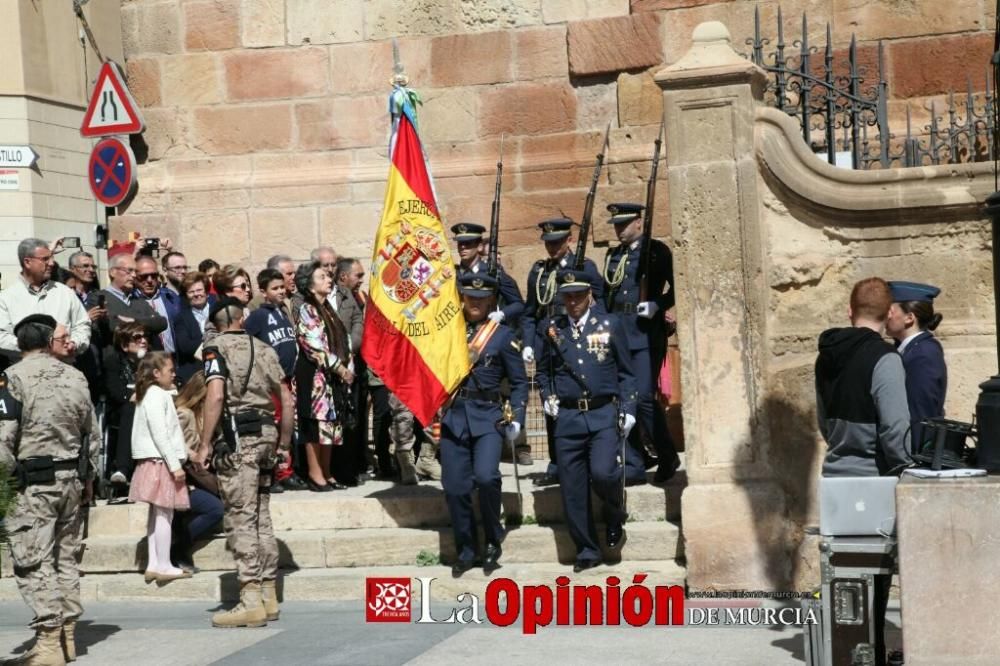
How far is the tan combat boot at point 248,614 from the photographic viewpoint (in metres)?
9.98

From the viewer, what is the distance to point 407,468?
12.1m

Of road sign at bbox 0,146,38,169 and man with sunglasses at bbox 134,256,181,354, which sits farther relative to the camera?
road sign at bbox 0,146,38,169

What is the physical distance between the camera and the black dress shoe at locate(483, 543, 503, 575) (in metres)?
10.5

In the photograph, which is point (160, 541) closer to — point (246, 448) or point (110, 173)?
point (246, 448)

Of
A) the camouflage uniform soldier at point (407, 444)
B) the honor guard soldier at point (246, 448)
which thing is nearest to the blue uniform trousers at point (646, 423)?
the camouflage uniform soldier at point (407, 444)

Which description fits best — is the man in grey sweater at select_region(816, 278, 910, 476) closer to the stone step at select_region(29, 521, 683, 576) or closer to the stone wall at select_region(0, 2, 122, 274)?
the stone step at select_region(29, 521, 683, 576)

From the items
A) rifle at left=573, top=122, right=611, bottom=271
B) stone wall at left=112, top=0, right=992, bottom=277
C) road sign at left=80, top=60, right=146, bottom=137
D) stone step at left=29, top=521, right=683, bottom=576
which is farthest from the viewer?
road sign at left=80, top=60, right=146, bottom=137

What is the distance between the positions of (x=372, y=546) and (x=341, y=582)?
39cm

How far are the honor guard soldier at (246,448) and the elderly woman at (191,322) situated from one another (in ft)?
7.35

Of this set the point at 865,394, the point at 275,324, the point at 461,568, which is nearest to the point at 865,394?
the point at 865,394

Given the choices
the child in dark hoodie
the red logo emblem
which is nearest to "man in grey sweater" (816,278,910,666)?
the red logo emblem

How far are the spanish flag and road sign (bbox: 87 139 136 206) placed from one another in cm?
378

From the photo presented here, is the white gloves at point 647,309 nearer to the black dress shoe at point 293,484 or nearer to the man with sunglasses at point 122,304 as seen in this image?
the black dress shoe at point 293,484

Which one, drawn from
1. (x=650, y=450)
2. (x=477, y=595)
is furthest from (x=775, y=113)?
(x=477, y=595)
